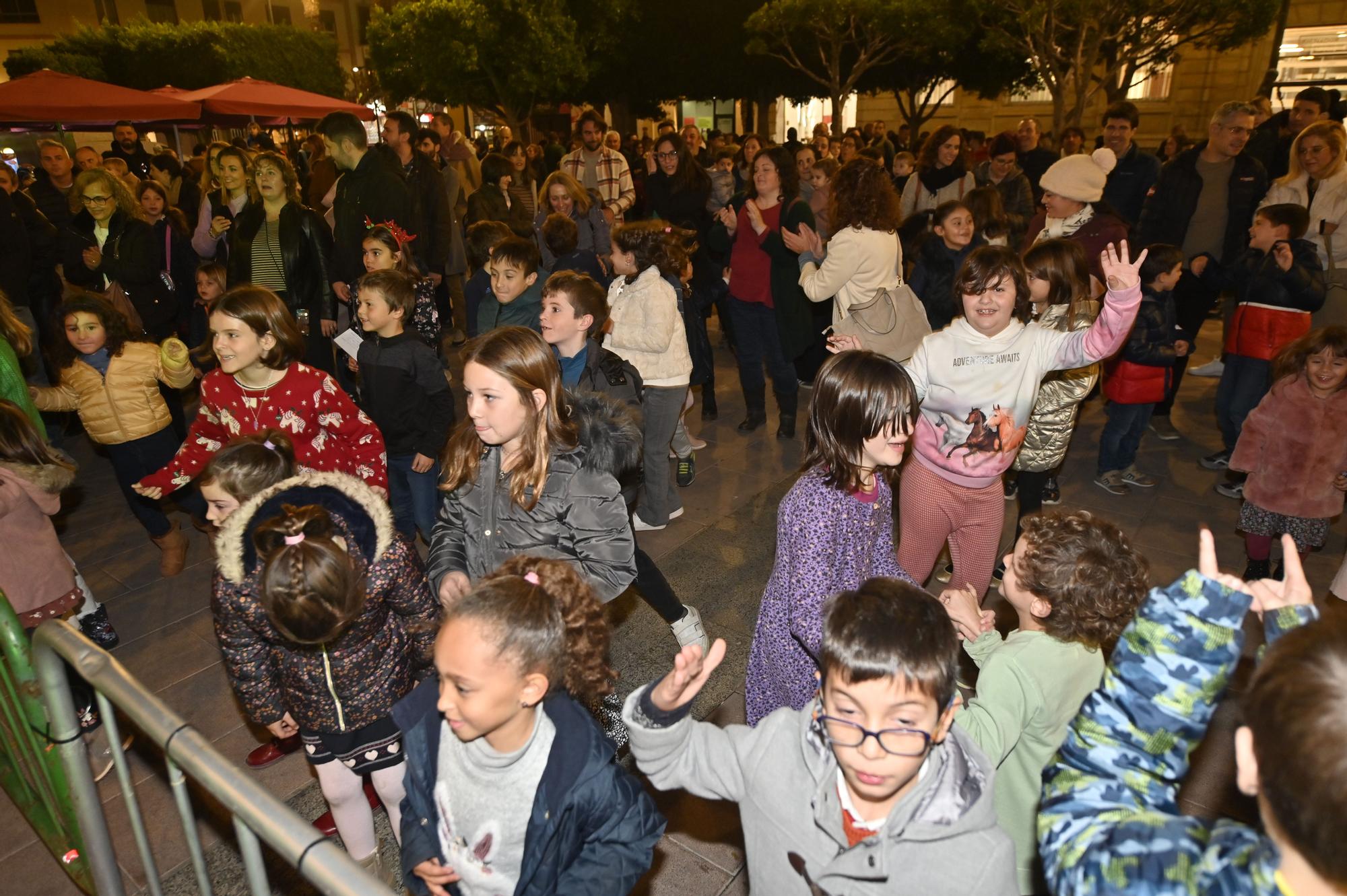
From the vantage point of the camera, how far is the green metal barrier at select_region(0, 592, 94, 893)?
7.54 feet

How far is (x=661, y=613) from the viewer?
13.4 ft

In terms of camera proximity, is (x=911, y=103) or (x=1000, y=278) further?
(x=911, y=103)

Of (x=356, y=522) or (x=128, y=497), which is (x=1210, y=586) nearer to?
(x=356, y=522)

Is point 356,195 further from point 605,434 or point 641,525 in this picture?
point 605,434

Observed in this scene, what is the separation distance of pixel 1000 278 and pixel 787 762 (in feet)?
8.51

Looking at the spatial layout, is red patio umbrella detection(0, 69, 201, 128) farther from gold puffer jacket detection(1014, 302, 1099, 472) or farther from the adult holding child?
gold puffer jacket detection(1014, 302, 1099, 472)

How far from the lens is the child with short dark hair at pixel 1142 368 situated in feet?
18.7

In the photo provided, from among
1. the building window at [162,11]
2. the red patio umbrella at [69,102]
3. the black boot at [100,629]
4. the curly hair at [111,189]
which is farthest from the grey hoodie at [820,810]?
the building window at [162,11]

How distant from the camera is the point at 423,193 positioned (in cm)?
836

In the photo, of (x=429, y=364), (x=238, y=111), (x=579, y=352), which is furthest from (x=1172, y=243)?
(x=238, y=111)

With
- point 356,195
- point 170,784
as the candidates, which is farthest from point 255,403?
point 356,195

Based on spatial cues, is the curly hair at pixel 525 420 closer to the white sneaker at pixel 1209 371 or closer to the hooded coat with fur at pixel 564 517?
the hooded coat with fur at pixel 564 517

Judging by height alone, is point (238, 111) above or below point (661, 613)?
above

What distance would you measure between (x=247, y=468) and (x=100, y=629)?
2.22 meters
